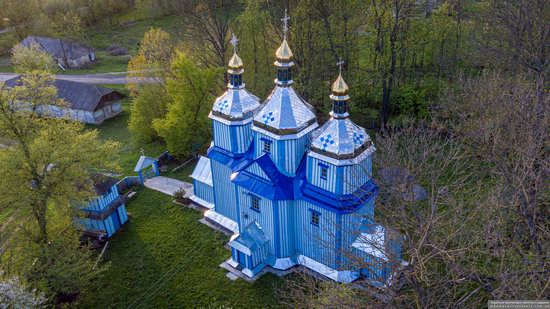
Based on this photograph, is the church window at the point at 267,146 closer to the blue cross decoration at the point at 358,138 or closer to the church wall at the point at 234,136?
the church wall at the point at 234,136

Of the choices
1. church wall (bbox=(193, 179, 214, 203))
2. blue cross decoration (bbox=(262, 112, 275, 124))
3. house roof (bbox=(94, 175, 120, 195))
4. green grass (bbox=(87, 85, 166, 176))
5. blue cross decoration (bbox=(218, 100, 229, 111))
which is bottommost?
green grass (bbox=(87, 85, 166, 176))

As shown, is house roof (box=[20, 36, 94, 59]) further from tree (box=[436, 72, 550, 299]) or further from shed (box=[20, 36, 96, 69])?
tree (box=[436, 72, 550, 299])

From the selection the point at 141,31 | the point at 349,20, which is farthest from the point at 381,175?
the point at 141,31

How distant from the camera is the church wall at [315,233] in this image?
1770 cm

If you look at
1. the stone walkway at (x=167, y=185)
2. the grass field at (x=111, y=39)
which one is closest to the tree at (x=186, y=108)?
the stone walkway at (x=167, y=185)

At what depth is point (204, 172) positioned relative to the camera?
915 inches

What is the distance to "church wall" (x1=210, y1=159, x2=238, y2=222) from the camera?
21344 mm

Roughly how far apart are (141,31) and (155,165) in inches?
1485

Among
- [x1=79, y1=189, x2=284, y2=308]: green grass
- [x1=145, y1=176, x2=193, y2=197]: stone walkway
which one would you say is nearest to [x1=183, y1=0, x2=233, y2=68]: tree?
[x1=145, y1=176, x2=193, y2=197]: stone walkway

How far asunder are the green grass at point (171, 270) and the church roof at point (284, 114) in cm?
609

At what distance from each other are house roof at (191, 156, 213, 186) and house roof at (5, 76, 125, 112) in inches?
662

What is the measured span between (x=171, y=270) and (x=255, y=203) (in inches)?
182

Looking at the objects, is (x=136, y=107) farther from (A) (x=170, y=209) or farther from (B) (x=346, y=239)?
(B) (x=346, y=239)

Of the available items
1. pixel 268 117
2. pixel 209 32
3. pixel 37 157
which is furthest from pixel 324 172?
pixel 209 32
